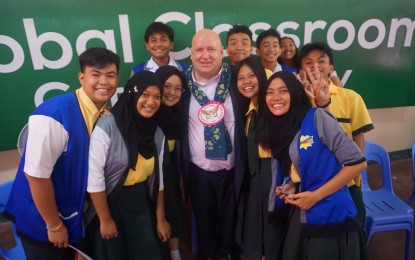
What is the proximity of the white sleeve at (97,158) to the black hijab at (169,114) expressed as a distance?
401 mm

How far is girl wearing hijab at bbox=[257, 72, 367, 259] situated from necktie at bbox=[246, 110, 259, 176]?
16 cm

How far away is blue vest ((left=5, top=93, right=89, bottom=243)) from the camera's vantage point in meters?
1.27

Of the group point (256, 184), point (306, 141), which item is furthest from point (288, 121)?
point (256, 184)

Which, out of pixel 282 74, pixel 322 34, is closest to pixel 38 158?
pixel 282 74

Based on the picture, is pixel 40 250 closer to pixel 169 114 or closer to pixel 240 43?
pixel 169 114

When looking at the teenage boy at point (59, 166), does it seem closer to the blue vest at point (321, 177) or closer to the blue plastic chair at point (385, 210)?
the blue vest at point (321, 177)

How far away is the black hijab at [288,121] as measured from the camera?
1436mm

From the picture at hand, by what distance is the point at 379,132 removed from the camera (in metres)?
3.45

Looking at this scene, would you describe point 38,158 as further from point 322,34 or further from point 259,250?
point 322,34

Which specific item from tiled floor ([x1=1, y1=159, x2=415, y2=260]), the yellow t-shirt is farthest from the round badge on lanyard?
tiled floor ([x1=1, y1=159, x2=415, y2=260])

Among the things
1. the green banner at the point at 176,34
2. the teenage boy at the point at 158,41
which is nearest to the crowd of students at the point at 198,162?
the teenage boy at the point at 158,41

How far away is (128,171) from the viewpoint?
144 cm

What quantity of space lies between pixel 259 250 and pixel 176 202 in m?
0.59

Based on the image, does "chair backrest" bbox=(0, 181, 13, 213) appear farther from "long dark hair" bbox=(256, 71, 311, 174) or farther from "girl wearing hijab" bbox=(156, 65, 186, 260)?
"long dark hair" bbox=(256, 71, 311, 174)
